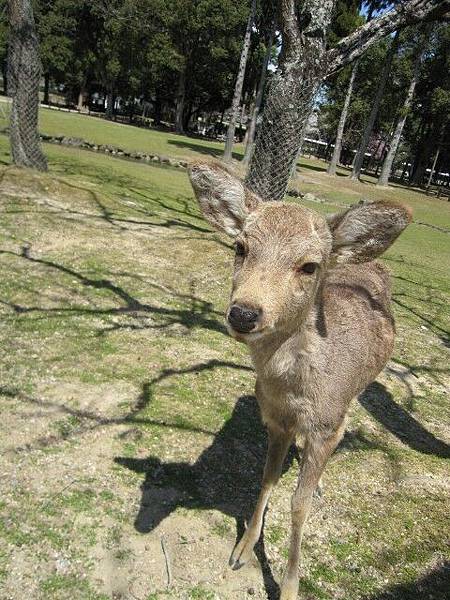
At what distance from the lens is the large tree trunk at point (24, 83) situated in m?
11.5

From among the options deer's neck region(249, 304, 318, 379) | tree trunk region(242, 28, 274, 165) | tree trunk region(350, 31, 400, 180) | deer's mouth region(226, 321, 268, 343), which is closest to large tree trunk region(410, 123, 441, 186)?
tree trunk region(350, 31, 400, 180)

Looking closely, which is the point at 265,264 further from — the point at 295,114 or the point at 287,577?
the point at 295,114

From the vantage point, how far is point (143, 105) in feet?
270

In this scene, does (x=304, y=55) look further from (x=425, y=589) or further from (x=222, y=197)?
(x=425, y=589)

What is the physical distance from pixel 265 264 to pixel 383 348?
1902 millimetres

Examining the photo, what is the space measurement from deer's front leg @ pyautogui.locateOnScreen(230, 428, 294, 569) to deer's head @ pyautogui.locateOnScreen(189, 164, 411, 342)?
0.98 meters

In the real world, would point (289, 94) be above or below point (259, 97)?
below

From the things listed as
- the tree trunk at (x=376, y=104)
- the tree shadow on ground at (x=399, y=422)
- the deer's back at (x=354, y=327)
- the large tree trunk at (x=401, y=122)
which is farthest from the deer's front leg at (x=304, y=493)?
the large tree trunk at (x=401, y=122)

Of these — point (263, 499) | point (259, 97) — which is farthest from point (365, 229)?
point (259, 97)

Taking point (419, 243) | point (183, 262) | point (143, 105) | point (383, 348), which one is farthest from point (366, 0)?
point (143, 105)

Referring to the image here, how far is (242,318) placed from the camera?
2.25m

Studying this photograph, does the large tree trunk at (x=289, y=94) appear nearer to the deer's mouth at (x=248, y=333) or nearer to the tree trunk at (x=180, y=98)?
the deer's mouth at (x=248, y=333)

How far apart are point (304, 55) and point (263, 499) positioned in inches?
206

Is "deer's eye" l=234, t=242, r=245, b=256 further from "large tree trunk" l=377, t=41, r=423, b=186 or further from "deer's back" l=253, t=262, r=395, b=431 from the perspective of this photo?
"large tree trunk" l=377, t=41, r=423, b=186
